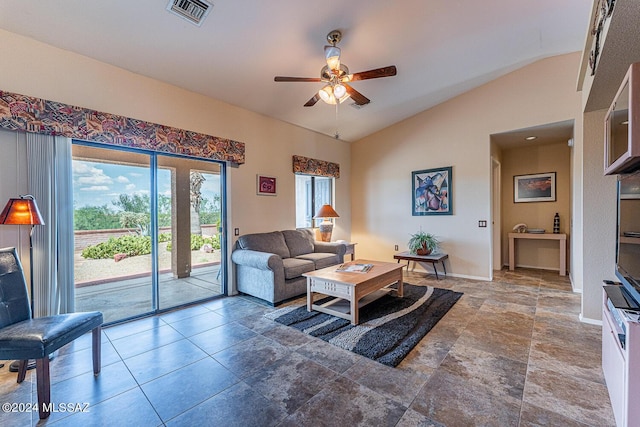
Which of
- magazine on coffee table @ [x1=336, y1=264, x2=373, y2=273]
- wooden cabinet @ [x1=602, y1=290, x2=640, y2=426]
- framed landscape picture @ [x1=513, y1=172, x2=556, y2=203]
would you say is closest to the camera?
wooden cabinet @ [x1=602, y1=290, x2=640, y2=426]

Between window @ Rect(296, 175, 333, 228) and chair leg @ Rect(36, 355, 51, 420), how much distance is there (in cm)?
399

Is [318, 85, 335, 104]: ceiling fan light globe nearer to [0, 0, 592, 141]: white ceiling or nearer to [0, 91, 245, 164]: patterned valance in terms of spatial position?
[0, 0, 592, 141]: white ceiling

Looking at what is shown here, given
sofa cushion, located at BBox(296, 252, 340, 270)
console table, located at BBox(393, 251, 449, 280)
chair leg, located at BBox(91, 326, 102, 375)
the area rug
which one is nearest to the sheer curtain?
chair leg, located at BBox(91, 326, 102, 375)

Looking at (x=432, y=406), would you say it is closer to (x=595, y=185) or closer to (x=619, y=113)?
(x=619, y=113)

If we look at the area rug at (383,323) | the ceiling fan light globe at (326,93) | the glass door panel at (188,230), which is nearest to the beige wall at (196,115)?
the glass door panel at (188,230)

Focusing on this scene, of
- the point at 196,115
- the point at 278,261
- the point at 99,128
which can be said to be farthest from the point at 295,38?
the point at 278,261

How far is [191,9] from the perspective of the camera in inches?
93.7

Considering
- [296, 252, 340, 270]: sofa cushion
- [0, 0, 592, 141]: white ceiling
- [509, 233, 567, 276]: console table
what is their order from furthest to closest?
[509, 233, 567, 276]: console table, [296, 252, 340, 270]: sofa cushion, [0, 0, 592, 141]: white ceiling

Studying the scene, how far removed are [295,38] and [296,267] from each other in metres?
2.72

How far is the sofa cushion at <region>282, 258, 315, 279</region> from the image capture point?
3684 mm

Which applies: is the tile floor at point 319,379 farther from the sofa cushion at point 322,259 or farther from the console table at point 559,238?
the console table at point 559,238

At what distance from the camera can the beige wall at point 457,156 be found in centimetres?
412

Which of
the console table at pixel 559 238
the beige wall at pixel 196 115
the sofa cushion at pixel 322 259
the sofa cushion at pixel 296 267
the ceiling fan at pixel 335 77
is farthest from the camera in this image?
the console table at pixel 559 238

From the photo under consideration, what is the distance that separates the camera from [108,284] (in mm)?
3330
